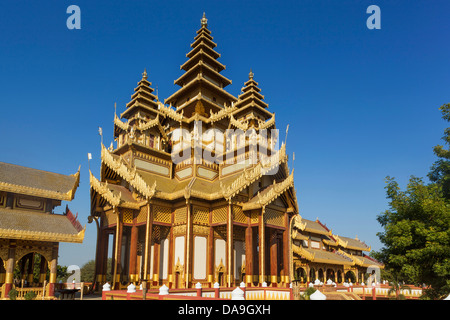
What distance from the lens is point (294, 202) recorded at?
26.0m

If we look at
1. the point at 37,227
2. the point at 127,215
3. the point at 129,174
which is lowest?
the point at 37,227

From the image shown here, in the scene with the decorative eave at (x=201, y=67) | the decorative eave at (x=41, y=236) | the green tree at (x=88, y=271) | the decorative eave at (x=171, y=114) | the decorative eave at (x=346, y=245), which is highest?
the decorative eave at (x=201, y=67)

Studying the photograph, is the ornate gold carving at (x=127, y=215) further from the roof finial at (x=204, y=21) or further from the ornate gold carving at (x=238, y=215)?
the roof finial at (x=204, y=21)

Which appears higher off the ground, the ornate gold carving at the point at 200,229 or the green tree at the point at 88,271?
the ornate gold carving at the point at 200,229

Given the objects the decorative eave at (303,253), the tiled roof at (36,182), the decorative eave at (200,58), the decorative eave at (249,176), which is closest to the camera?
the tiled roof at (36,182)

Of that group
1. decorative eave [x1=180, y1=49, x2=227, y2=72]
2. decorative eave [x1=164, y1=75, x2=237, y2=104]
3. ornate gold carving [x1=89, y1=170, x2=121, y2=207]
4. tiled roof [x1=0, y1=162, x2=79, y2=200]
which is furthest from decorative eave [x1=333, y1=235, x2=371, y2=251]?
tiled roof [x1=0, y1=162, x2=79, y2=200]

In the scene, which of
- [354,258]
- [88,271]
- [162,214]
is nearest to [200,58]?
[162,214]

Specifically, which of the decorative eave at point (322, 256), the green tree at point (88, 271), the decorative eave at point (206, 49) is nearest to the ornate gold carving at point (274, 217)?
the decorative eave at point (322, 256)

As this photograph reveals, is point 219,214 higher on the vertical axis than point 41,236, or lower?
higher

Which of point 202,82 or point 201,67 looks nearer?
point 202,82

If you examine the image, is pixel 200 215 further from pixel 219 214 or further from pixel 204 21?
pixel 204 21

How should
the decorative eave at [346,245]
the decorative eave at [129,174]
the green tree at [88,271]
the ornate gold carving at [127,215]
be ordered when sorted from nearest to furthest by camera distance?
1. the decorative eave at [129,174]
2. the ornate gold carving at [127,215]
3. the decorative eave at [346,245]
4. the green tree at [88,271]

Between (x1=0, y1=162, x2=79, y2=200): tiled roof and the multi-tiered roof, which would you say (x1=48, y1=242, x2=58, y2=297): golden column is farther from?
the multi-tiered roof

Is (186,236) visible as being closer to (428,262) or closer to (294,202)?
(294,202)
